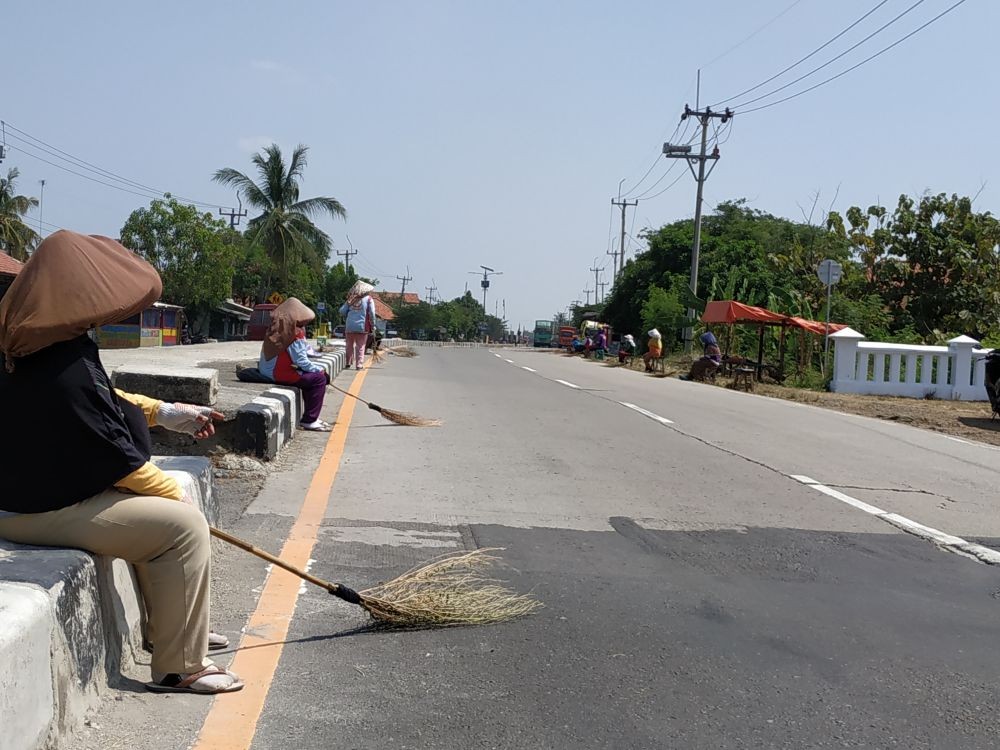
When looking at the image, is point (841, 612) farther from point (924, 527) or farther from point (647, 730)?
point (924, 527)

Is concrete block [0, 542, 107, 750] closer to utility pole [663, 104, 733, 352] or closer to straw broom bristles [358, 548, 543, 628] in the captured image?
straw broom bristles [358, 548, 543, 628]

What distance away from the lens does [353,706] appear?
3.30m

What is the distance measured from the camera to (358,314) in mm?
18828

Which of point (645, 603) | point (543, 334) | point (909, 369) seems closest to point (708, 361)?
point (909, 369)

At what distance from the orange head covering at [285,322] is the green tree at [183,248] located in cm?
3464

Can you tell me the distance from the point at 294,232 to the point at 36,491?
138ft

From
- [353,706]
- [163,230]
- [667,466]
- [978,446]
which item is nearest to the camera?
[353,706]

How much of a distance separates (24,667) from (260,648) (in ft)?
4.33

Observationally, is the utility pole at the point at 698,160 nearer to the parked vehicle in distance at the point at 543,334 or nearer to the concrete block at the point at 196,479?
the concrete block at the point at 196,479

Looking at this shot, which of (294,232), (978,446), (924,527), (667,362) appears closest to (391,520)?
(924,527)

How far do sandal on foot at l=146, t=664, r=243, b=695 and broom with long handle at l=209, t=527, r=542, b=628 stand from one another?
58cm

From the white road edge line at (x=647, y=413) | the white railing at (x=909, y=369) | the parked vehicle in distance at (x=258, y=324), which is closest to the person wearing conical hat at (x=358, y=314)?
the white road edge line at (x=647, y=413)

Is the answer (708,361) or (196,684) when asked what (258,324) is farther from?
(196,684)

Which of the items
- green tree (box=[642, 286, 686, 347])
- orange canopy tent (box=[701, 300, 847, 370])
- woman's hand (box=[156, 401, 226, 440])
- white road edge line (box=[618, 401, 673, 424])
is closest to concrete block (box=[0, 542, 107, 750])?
woman's hand (box=[156, 401, 226, 440])
